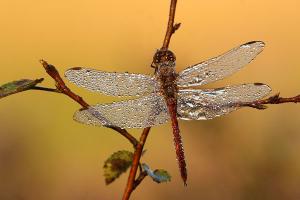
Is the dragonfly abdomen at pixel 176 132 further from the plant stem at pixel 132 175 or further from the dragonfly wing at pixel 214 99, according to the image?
the plant stem at pixel 132 175

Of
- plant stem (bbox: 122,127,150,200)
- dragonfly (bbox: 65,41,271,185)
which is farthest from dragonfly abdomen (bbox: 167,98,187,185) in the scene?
plant stem (bbox: 122,127,150,200)

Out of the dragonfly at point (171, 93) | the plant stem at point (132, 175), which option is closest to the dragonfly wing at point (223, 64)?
the dragonfly at point (171, 93)

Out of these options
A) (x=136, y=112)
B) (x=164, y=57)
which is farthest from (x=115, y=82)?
(x=164, y=57)

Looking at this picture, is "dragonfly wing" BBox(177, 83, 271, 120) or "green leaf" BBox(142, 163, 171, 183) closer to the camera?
"green leaf" BBox(142, 163, 171, 183)

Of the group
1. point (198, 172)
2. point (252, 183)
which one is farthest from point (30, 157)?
point (252, 183)

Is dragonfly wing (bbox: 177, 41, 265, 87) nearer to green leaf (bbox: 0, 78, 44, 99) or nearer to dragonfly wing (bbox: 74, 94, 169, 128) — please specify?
dragonfly wing (bbox: 74, 94, 169, 128)

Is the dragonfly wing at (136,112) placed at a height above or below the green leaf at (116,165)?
above
